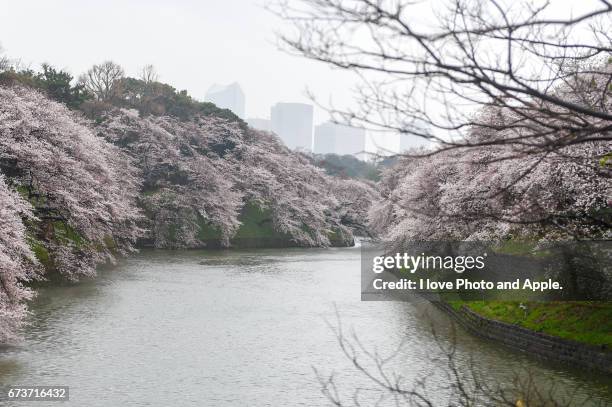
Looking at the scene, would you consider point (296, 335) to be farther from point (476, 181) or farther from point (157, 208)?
point (157, 208)

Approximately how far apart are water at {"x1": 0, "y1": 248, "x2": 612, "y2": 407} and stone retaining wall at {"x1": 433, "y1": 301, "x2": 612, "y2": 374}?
45cm

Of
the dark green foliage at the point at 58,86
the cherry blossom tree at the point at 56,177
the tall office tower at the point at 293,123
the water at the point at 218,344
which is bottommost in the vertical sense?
the water at the point at 218,344

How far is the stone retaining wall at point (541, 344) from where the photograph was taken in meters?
14.6

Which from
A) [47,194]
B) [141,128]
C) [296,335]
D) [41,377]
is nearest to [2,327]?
[41,377]

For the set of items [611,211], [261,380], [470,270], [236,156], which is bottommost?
[261,380]

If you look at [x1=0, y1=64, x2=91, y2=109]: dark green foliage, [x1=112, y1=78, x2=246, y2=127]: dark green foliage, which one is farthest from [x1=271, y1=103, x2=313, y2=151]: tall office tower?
[x1=0, y1=64, x2=91, y2=109]: dark green foliage

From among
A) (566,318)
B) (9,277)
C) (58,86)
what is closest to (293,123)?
(58,86)

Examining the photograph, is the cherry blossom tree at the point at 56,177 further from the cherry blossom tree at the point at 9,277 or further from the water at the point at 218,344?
the cherry blossom tree at the point at 9,277

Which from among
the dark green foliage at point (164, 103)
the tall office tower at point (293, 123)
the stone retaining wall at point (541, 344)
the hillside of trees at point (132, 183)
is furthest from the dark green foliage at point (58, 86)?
the tall office tower at point (293, 123)

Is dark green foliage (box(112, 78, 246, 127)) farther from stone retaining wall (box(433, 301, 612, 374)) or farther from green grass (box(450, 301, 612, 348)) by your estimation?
green grass (box(450, 301, 612, 348))

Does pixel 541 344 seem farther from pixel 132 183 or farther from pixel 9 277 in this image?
pixel 132 183

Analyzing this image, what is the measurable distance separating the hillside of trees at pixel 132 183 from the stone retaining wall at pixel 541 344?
12836mm

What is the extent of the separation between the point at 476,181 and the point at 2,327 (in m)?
15.1

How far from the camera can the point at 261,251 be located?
47.5 metres
